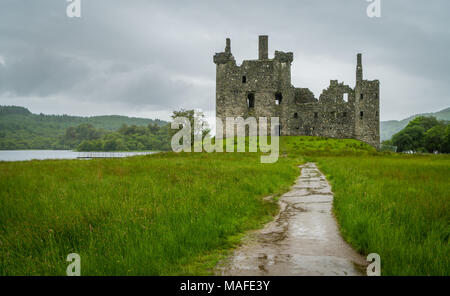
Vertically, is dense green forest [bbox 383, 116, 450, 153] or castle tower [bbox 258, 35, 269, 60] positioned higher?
castle tower [bbox 258, 35, 269, 60]

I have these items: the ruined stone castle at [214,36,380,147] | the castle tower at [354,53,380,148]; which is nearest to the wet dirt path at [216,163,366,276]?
the ruined stone castle at [214,36,380,147]

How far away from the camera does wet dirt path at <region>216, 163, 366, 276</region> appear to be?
12.8 feet

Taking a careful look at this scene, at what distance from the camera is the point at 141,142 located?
12406cm

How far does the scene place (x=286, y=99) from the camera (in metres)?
46.9

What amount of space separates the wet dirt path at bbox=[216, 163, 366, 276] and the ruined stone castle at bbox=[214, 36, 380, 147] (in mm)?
40425

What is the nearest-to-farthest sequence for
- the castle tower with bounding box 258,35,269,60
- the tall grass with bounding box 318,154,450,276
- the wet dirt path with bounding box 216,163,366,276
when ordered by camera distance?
the tall grass with bounding box 318,154,450,276, the wet dirt path with bounding box 216,163,366,276, the castle tower with bounding box 258,35,269,60

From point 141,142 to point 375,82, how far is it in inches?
3929

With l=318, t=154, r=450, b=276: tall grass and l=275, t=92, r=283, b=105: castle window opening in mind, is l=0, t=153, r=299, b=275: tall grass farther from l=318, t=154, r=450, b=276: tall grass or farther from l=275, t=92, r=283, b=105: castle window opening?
l=275, t=92, r=283, b=105: castle window opening

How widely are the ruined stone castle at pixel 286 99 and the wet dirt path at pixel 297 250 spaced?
40.4 meters

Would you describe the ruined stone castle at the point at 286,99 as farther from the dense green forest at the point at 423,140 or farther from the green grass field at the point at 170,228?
the green grass field at the point at 170,228

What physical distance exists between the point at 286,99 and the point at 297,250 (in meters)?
44.3

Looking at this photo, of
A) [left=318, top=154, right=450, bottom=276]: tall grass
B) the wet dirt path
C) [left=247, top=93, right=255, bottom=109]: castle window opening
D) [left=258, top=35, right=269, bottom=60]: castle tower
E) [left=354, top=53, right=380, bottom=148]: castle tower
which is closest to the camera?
[left=318, top=154, right=450, bottom=276]: tall grass

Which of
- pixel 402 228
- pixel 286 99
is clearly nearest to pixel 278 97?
pixel 286 99
